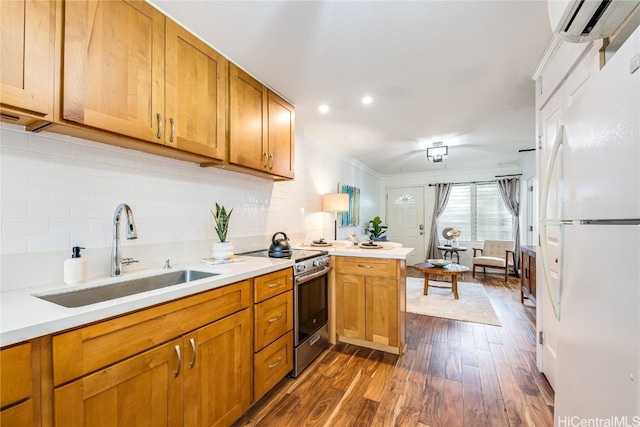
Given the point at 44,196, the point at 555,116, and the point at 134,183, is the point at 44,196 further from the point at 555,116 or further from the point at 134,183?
the point at 555,116

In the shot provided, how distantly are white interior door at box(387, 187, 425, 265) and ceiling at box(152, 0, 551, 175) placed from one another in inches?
137

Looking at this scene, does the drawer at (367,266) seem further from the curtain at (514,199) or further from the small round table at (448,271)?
the curtain at (514,199)

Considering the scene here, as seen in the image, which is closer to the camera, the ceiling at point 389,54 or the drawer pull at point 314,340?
the ceiling at point 389,54

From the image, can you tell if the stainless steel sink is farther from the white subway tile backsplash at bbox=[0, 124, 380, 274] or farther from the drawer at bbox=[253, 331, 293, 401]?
the drawer at bbox=[253, 331, 293, 401]

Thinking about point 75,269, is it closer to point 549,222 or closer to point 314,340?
point 314,340

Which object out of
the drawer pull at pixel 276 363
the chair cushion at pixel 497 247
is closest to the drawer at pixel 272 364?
the drawer pull at pixel 276 363

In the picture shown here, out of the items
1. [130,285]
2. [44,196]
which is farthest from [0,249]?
[130,285]

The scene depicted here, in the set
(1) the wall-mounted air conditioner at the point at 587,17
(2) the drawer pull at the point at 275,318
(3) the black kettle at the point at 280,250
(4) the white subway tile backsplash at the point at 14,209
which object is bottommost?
(2) the drawer pull at the point at 275,318

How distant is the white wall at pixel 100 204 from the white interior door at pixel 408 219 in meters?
4.97

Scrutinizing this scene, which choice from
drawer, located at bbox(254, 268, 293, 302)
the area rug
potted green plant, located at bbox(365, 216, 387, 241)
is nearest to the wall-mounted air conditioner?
drawer, located at bbox(254, 268, 293, 302)

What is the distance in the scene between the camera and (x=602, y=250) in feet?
2.76

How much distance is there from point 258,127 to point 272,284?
1.29 meters

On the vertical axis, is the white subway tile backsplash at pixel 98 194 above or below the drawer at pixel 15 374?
above

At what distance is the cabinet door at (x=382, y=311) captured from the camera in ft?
7.99
